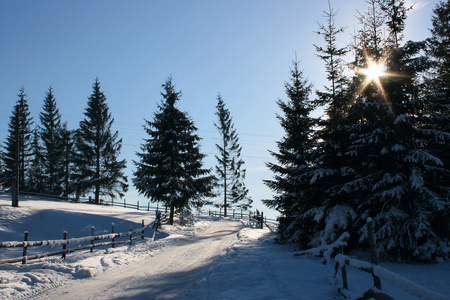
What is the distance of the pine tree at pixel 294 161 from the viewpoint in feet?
46.5

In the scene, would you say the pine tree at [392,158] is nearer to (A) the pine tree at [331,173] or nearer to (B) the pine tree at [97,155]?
(A) the pine tree at [331,173]

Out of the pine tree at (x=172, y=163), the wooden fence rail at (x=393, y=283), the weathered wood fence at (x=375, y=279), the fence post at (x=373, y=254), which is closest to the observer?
the wooden fence rail at (x=393, y=283)

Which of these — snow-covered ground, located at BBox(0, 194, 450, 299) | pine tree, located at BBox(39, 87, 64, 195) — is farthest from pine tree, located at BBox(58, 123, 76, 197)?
snow-covered ground, located at BBox(0, 194, 450, 299)

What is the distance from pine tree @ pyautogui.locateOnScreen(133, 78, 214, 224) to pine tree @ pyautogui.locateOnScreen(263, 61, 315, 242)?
413 inches

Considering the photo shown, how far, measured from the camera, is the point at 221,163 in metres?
40.9

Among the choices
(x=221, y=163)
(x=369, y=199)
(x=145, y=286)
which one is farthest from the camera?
(x=221, y=163)

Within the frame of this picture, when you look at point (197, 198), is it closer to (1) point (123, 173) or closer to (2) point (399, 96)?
(1) point (123, 173)

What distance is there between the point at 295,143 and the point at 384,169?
5063mm

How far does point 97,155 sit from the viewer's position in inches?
1391

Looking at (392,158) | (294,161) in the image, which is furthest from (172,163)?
(392,158)

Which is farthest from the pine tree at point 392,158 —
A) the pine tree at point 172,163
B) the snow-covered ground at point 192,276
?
the pine tree at point 172,163

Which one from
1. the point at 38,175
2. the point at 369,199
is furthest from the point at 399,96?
the point at 38,175

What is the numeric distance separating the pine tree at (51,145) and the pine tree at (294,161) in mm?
34828

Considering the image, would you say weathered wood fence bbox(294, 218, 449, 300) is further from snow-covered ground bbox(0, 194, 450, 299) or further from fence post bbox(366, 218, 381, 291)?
snow-covered ground bbox(0, 194, 450, 299)
